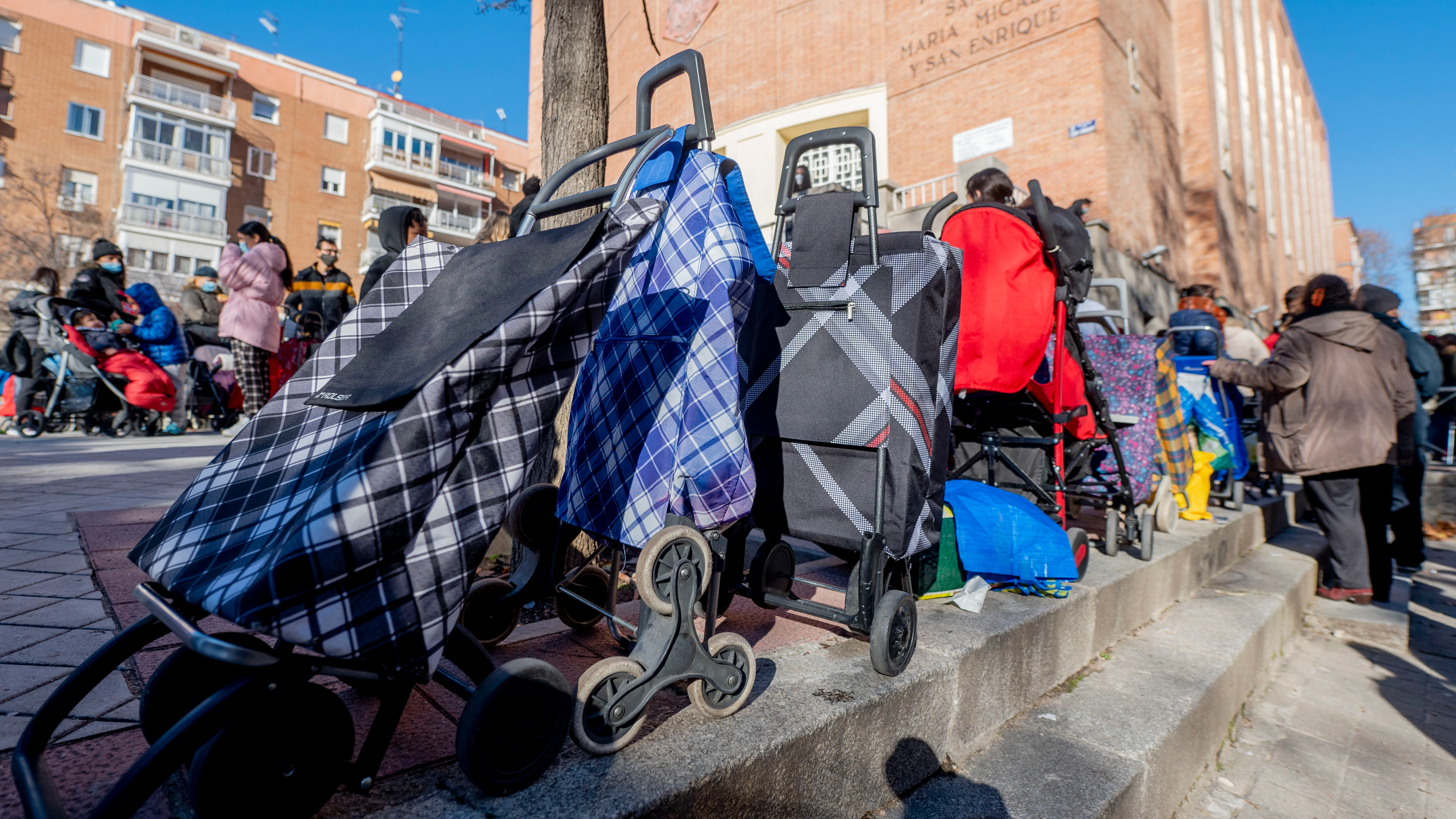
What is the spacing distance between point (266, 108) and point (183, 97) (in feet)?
11.6

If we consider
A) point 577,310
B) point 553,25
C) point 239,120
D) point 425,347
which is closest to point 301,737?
point 425,347

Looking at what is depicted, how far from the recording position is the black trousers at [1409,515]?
509 centimetres

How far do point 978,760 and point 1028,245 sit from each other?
1959 millimetres

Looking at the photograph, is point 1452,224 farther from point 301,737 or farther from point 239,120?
point 239,120

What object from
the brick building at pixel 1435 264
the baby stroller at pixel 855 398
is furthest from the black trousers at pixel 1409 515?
the brick building at pixel 1435 264

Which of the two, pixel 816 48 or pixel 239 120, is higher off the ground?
pixel 239 120

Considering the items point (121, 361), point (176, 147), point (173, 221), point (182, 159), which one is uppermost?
point (176, 147)

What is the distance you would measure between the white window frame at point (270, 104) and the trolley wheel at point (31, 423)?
3465 centimetres

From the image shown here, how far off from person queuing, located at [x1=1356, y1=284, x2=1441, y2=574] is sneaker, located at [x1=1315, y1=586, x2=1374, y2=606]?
685 millimetres

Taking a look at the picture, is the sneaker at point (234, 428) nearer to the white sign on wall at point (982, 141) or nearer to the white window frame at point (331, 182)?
the white sign on wall at point (982, 141)

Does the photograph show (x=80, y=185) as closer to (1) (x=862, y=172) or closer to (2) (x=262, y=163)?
(2) (x=262, y=163)

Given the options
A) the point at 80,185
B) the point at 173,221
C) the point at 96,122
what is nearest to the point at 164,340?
the point at 173,221

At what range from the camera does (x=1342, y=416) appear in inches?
167

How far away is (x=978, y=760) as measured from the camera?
1.97 metres
